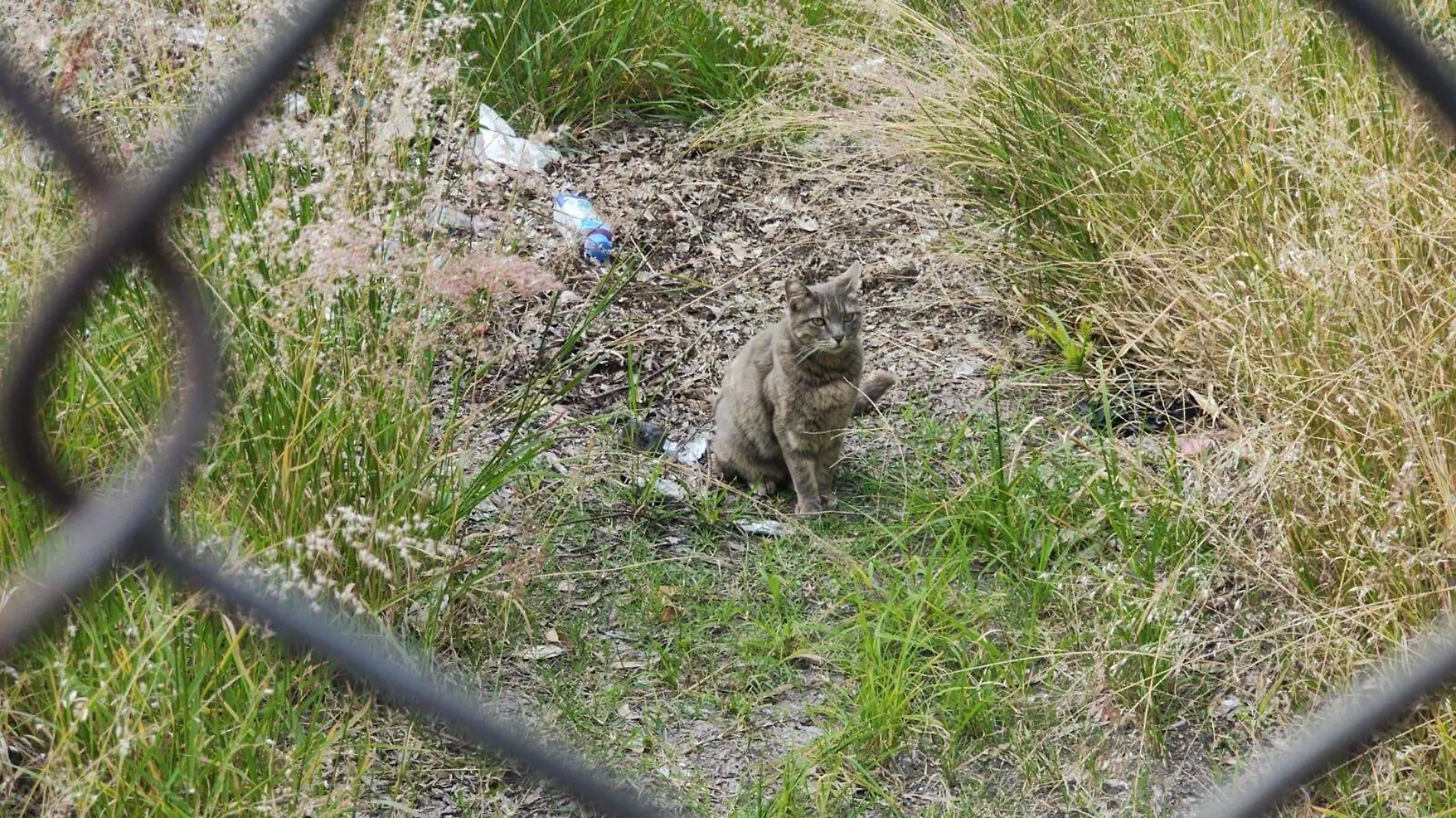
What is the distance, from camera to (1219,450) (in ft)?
9.53

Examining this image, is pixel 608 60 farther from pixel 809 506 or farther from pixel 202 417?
pixel 202 417

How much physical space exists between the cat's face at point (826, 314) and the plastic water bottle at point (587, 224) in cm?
83

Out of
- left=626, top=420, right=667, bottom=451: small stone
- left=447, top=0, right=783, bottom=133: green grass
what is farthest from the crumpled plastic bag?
left=626, top=420, right=667, bottom=451: small stone

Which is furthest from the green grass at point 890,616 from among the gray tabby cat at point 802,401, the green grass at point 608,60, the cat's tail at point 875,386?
the green grass at point 608,60

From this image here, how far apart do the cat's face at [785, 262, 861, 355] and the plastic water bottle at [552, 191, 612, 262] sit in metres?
0.83

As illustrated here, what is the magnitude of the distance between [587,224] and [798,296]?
3.15 ft

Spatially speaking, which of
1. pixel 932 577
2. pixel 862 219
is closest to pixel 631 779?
pixel 932 577

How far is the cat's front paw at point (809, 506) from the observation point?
11.7 ft

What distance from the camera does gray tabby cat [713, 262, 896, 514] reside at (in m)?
3.61

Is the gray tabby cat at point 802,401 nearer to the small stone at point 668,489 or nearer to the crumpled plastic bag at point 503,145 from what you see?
the small stone at point 668,489

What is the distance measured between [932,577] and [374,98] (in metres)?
1.51

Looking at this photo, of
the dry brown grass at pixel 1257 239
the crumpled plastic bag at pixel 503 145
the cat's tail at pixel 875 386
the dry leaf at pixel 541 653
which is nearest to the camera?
the dry brown grass at pixel 1257 239

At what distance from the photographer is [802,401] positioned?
11.9 feet

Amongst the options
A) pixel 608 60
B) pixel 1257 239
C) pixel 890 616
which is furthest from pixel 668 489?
pixel 608 60
